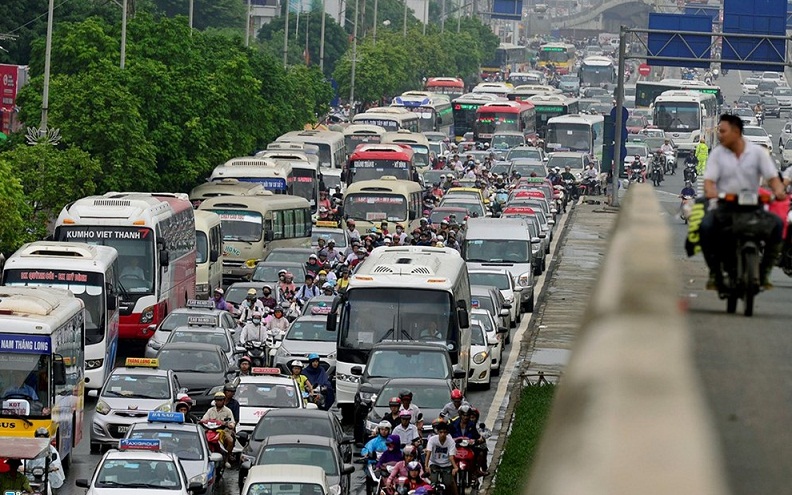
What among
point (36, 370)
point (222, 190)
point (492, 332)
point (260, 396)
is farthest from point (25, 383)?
point (222, 190)

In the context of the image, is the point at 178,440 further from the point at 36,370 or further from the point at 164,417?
the point at 36,370

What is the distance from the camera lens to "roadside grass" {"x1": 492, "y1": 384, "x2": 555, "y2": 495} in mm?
22281

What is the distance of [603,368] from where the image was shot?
2227 mm

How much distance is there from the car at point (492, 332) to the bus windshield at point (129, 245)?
640 cm

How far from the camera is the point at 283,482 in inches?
752

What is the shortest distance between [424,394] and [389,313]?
3.53m

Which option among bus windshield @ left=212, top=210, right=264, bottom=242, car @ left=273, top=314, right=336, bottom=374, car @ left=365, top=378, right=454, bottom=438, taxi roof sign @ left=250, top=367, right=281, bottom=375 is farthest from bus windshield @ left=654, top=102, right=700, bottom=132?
car @ left=365, top=378, right=454, bottom=438

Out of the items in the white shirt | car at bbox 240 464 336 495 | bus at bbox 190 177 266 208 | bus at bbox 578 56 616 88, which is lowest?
car at bbox 240 464 336 495

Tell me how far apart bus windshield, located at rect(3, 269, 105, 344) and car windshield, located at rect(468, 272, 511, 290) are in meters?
10.8

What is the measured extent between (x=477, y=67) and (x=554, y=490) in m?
164

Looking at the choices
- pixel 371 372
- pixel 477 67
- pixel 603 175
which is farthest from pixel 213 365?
pixel 477 67

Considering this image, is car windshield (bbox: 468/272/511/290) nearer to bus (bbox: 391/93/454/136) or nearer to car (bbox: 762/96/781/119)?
bus (bbox: 391/93/454/136)

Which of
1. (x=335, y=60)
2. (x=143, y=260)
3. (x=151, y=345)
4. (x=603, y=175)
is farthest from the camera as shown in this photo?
(x=335, y=60)

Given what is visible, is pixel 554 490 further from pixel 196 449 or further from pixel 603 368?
pixel 196 449
